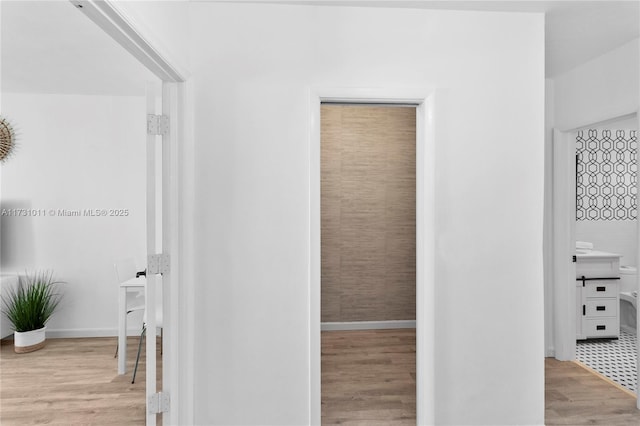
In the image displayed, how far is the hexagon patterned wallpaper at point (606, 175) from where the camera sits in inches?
186

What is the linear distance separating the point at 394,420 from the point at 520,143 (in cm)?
195

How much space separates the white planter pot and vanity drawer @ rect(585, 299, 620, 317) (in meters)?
5.51

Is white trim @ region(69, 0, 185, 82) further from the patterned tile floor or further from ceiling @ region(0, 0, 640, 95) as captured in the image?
the patterned tile floor

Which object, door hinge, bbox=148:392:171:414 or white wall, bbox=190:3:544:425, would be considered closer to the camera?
door hinge, bbox=148:392:171:414

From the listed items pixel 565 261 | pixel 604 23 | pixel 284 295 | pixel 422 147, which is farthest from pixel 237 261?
pixel 565 261

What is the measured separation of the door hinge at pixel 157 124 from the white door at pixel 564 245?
3.38 metres

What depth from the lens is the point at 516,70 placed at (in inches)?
92.1

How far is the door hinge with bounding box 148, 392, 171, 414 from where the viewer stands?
2.02 meters

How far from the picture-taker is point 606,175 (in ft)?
15.6

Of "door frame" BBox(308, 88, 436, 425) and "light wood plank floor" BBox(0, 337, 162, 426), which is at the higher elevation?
"door frame" BBox(308, 88, 436, 425)

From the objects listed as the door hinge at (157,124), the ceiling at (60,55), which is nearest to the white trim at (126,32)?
the door hinge at (157,124)

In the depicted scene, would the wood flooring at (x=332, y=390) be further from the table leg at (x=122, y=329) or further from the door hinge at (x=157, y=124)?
the door hinge at (x=157, y=124)

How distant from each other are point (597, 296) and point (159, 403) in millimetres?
4180

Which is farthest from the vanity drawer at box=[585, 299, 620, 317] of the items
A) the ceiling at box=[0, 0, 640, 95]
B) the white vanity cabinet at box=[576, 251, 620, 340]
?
the ceiling at box=[0, 0, 640, 95]
